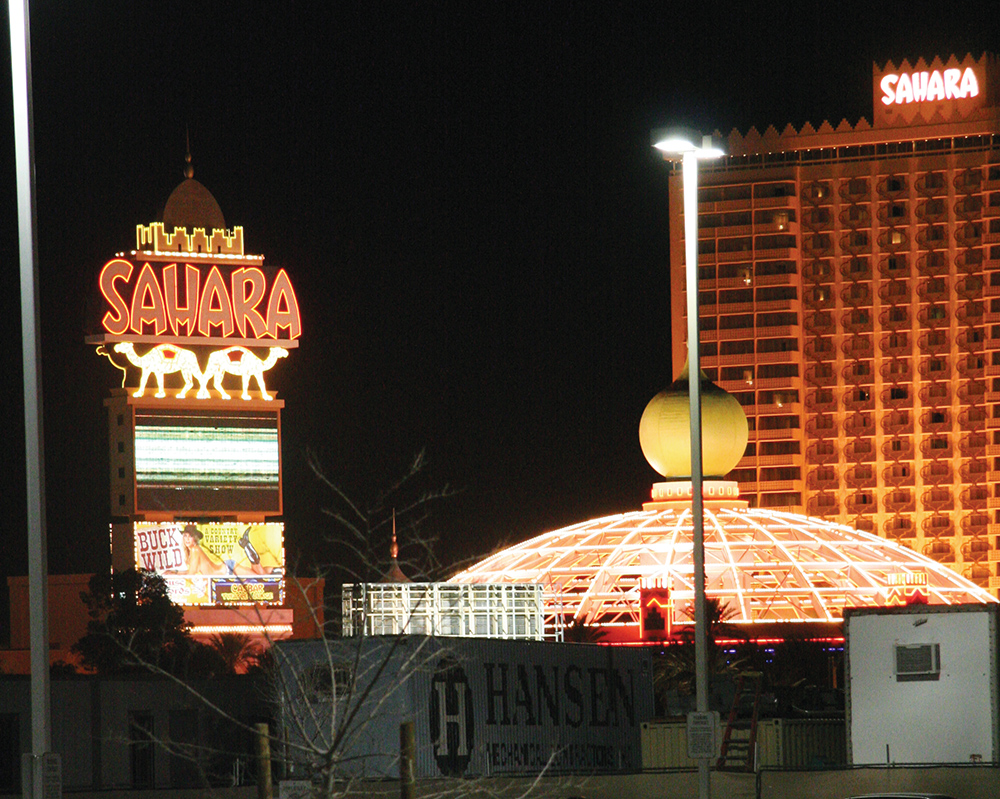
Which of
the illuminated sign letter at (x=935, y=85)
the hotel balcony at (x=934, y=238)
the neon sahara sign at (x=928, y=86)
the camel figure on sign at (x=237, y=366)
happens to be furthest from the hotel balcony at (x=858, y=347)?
the camel figure on sign at (x=237, y=366)

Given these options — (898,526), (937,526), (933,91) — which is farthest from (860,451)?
(933,91)

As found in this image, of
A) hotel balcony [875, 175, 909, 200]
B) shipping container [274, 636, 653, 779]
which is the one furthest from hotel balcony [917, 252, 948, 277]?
shipping container [274, 636, 653, 779]

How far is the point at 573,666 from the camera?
4684cm

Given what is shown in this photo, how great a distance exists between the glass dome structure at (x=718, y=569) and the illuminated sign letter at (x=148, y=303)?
54077 mm

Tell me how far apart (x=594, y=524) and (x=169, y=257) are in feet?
193

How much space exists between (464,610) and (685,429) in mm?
21803

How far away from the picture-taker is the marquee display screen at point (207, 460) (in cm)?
13125

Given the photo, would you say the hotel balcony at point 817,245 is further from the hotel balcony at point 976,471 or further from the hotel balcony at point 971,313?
the hotel balcony at point 976,471

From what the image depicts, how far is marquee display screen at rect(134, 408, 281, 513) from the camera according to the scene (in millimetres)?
131250

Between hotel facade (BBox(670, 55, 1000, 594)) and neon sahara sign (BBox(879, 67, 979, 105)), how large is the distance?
149mm

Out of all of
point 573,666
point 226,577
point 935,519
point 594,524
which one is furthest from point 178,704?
point 935,519

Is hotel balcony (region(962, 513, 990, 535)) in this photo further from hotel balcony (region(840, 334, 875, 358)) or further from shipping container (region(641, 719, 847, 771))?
shipping container (region(641, 719, 847, 771))

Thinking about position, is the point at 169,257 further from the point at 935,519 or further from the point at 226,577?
the point at 935,519

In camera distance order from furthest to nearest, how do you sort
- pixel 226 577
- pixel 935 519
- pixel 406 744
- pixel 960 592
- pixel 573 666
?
1. pixel 935 519
2. pixel 226 577
3. pixel 960 592
4. pixel 573 666
5. pixel 406 744
